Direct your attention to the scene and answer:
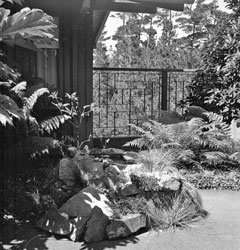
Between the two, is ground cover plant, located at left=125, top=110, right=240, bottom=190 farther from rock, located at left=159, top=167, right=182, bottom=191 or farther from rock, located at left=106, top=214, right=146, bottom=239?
rock, located at left=106, top=214, right=146, bottom=239

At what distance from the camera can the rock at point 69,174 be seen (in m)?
4.12

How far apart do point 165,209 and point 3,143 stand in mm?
2035

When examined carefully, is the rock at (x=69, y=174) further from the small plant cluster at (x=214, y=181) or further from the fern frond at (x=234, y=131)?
the fern frond at (x=234, y=131)

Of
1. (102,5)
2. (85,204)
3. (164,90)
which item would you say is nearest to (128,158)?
(85,204)

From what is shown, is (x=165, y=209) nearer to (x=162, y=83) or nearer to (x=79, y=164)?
(x=79, y=164)

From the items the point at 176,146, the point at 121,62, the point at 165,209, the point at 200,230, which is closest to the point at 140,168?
the point at 165,209

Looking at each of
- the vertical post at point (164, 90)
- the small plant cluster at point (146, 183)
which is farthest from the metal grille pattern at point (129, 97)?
the small plant cluster at point (146, 183)

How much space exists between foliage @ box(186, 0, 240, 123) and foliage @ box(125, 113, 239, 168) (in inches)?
19.3

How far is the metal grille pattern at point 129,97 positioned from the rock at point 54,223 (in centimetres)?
402

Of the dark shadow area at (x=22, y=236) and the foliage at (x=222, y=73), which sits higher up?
the foliage at (x=222, y=73)

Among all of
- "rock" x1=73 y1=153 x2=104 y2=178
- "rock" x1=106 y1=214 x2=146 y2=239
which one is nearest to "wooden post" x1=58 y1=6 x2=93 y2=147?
"rock" x1=73 y1=153 x2=104 y2=178

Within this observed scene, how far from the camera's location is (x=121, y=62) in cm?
1346

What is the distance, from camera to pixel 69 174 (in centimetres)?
414

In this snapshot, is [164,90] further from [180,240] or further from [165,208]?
[180,240]
